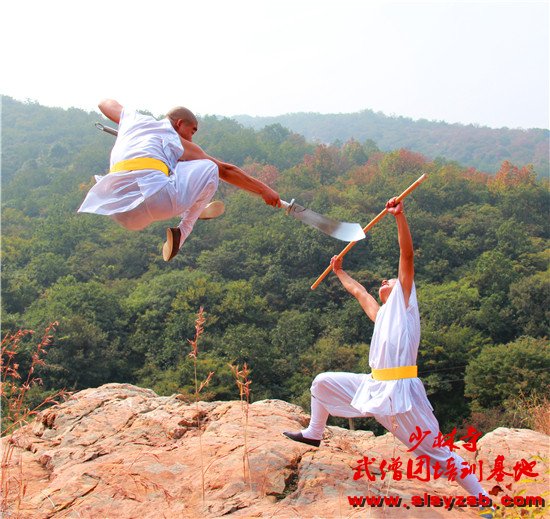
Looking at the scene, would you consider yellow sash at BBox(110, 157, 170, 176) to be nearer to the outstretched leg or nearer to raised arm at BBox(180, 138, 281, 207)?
raised arm at BBox(180, 138, 281, 207)

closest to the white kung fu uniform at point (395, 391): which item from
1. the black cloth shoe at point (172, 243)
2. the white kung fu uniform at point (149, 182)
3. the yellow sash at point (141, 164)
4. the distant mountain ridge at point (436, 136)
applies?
the black cloth shoe at point (172, 243)

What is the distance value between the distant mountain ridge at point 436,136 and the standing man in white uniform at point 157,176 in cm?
7834

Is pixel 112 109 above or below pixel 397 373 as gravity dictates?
above

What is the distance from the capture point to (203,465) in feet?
17.1

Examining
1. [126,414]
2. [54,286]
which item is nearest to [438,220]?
[54,286]

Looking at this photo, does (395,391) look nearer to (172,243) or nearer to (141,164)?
(172,243)

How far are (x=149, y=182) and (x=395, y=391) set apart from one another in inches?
82.7

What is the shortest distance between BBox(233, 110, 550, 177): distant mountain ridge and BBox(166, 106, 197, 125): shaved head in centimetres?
7829

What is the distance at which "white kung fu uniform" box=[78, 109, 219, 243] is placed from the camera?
4816mm

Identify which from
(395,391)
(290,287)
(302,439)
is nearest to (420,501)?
(395,391)

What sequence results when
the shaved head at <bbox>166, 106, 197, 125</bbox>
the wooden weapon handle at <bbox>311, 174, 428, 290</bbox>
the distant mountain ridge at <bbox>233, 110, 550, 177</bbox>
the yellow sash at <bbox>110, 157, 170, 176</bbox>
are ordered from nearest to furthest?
1. the yellow sash at <bbox>110, 157, 170, 176</bbox>
2. the wooden weapon handle at <bbox>311, 174, 428, 290</bbox>
3. the shaved head at <bbox>166, 106, 197, 125</bbox>
4. the distant mountain ridge at <bbox>233, 110, 550, 177</bbox>

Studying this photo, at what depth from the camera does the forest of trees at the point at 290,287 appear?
85.1 feet

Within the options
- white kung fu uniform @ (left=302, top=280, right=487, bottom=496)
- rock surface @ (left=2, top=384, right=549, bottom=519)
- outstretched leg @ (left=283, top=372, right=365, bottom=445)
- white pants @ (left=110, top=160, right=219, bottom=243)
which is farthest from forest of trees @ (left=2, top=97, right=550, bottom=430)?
white kung fu uniform @ (left=302, top=280, right=487, bottom=496)

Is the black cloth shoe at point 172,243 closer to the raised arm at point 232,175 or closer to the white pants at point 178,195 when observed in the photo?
the white pants at point 178,195
